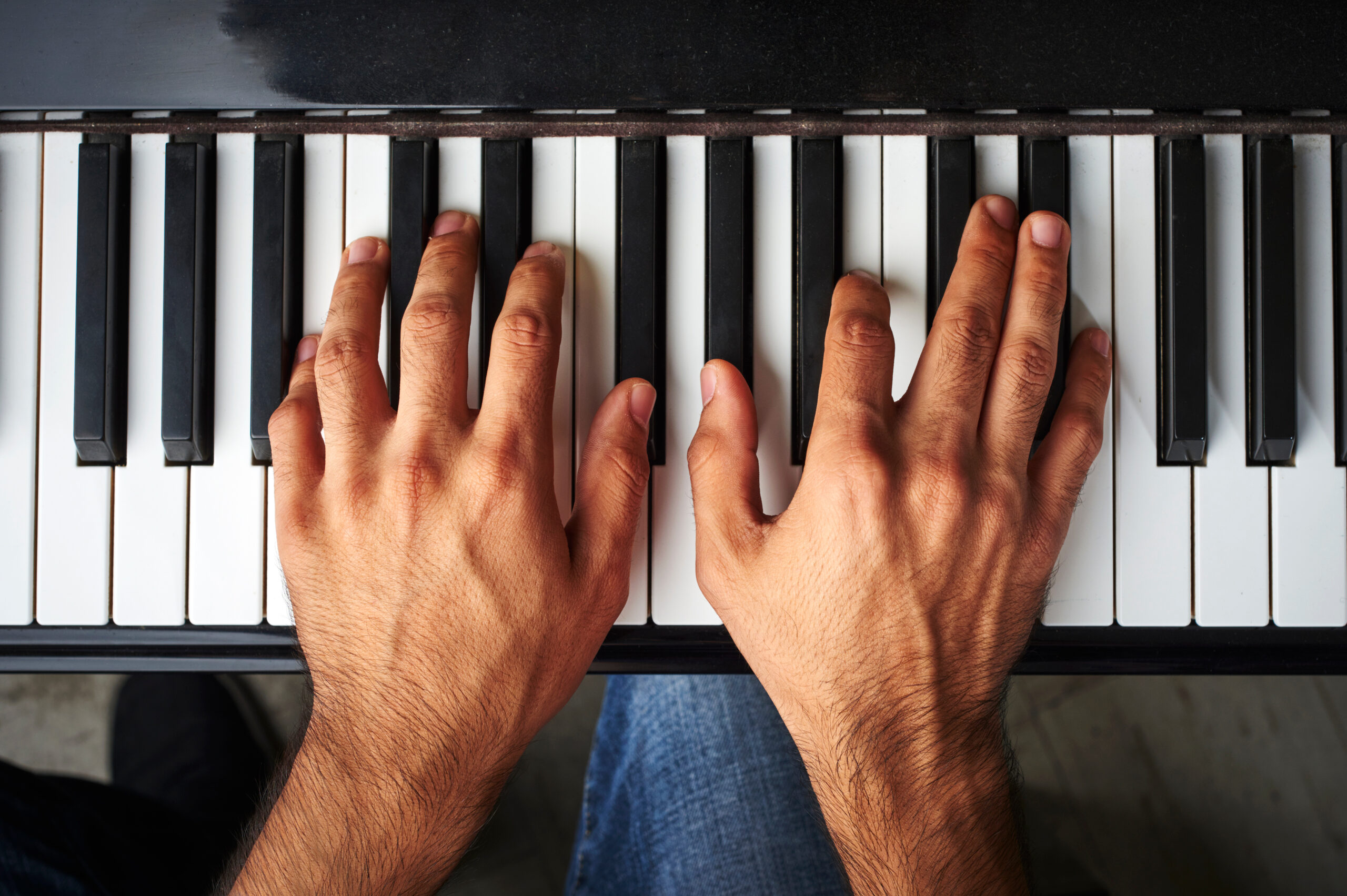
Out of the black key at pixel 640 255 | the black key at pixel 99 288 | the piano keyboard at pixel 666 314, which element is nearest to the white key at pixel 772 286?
the piano keyboard at pixel 666 314

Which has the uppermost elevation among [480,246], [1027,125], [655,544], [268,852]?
[1027,125]

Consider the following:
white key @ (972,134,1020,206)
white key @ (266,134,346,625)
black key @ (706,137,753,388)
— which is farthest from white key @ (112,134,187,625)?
white key @ (972,134,1020,206)

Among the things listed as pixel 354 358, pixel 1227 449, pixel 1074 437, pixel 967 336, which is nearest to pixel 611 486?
pixel 354 358

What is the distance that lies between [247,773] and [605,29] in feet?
5.54

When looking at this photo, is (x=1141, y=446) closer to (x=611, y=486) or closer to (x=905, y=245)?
(x=905, y=245)

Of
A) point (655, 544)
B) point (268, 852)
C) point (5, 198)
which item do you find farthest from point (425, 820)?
point (5, 198)

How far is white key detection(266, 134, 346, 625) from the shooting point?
2.87ft

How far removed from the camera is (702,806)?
1.19 meters

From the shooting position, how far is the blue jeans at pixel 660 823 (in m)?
1.16

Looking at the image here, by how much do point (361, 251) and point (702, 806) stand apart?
99 centimetres

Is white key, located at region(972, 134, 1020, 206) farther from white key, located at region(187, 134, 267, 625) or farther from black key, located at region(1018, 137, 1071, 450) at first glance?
white key, located at region(187, 134, 267, 625)

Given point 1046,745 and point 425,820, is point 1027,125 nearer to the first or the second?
point 425,820

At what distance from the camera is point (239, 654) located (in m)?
0.90

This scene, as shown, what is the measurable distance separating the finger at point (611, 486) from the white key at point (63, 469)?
0.60 m
